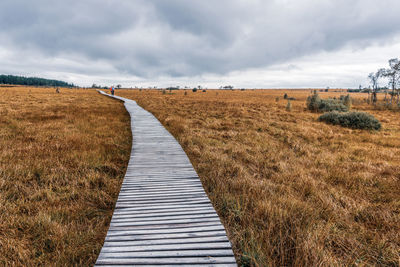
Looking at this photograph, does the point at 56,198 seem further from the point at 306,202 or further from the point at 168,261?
the point at 306,202

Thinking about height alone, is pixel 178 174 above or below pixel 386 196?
above

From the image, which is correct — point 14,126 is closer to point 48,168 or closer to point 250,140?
point 48,168

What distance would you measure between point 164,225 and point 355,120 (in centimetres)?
1475

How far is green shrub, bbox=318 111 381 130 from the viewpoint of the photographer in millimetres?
11469

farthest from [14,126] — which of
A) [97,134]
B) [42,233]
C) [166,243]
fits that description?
[166,243]

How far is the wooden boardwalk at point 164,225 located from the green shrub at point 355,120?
13.0 m

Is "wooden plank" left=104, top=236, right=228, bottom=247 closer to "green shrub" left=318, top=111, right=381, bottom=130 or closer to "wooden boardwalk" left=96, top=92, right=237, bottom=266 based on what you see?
"wooden boardwalk" left=96, top=92, right=237, bottom=266

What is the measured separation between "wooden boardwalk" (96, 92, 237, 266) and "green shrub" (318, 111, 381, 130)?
1305 cm

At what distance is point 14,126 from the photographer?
8812 mm

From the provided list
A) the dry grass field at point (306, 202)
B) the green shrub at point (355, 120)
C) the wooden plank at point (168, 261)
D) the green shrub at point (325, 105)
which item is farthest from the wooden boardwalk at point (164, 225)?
the green shrub at point (325, 105)

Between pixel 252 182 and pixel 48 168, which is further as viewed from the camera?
pixel 48 168

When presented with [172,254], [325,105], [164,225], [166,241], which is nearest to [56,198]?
[164,225]

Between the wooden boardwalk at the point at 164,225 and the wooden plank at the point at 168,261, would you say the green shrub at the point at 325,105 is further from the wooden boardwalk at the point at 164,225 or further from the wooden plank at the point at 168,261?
the wooden plank at the point at 168,261

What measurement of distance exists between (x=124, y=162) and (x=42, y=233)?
2820mm
